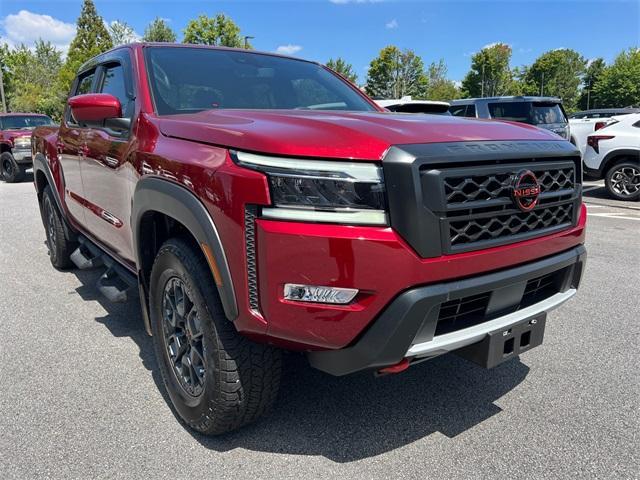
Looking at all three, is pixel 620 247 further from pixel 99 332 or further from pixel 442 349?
pixel 99 332

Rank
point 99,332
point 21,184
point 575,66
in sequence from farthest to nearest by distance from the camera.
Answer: point 575,66 → point 21,184 → point 99,332

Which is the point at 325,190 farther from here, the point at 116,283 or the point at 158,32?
the point at 158,32

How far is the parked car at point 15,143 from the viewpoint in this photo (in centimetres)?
1377

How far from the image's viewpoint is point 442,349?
1.99 metres

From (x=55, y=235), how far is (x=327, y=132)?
4.14 meters

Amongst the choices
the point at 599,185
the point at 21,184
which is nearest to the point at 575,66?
the point at 599,185

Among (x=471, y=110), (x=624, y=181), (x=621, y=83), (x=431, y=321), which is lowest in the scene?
(x=624, y=181)

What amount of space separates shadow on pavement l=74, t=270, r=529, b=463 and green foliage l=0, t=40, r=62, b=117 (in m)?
47.1

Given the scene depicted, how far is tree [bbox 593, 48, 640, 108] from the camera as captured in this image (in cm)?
5534

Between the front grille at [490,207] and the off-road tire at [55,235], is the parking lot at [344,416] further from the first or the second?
the off-road tire at [55,235]

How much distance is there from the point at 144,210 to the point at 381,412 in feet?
5.19

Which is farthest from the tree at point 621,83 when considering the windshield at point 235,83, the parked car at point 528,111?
the windshield at point 235,83

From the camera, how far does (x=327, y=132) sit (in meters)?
1.97

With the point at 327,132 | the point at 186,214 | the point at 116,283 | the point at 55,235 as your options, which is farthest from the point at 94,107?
the point at 55,235
